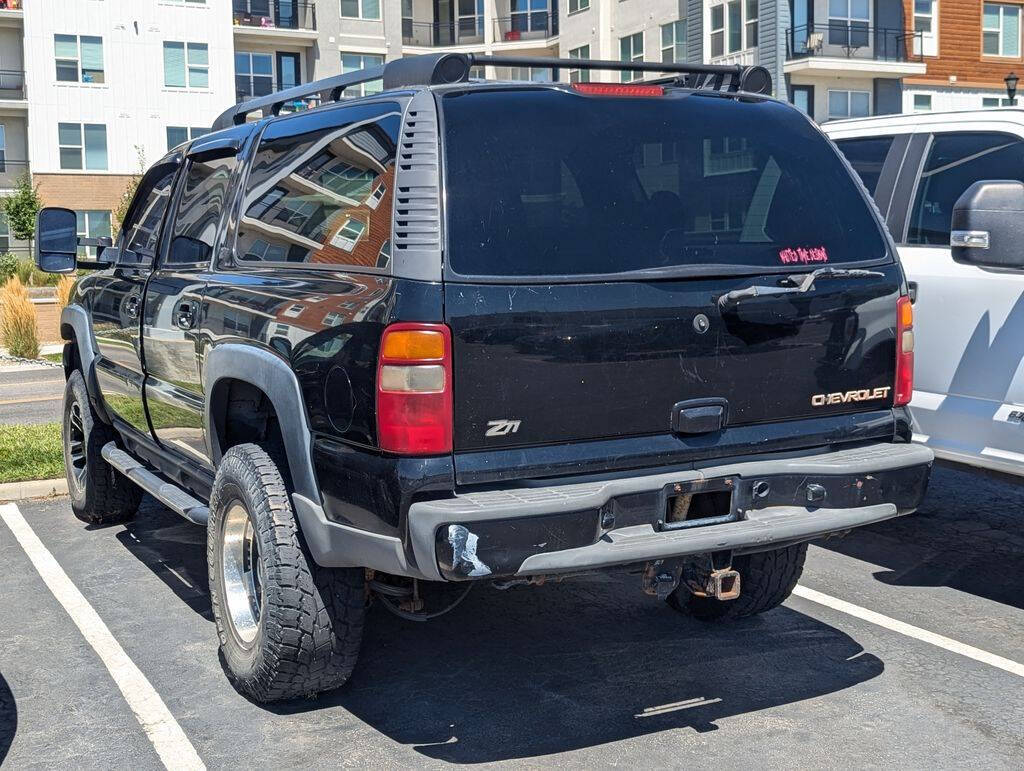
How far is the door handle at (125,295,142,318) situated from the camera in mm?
6097

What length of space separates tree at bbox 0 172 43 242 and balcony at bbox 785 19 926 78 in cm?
2767

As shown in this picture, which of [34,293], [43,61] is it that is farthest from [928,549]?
[43,61]

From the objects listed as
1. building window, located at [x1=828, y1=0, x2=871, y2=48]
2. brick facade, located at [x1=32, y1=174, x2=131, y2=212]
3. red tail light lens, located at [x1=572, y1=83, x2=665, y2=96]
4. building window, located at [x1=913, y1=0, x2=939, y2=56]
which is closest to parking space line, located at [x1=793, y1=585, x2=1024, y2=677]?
red tail light lens, located at [x1=572, y1=83, x2=665, y2=96]

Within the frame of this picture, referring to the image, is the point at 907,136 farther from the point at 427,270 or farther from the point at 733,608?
the point at 427,270

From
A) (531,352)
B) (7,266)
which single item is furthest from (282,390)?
(7,266)

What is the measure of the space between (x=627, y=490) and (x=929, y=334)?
2811 mm

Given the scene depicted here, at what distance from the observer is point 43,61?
163 ft

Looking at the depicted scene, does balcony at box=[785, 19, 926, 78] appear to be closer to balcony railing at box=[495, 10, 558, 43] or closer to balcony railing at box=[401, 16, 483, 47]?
balcony railing at box=[495, 10, 558, 43]

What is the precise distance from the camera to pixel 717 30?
41.6 m

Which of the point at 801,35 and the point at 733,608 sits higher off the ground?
the point at 801,35

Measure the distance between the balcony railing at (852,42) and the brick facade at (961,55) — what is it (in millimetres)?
933

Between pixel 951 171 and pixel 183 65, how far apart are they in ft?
162

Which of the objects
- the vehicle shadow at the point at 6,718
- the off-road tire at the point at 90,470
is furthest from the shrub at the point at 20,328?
the vehicle shadow at the point at 6,718

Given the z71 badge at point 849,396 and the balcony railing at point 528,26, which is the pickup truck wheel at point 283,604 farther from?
the balcony railing at point 528,26
